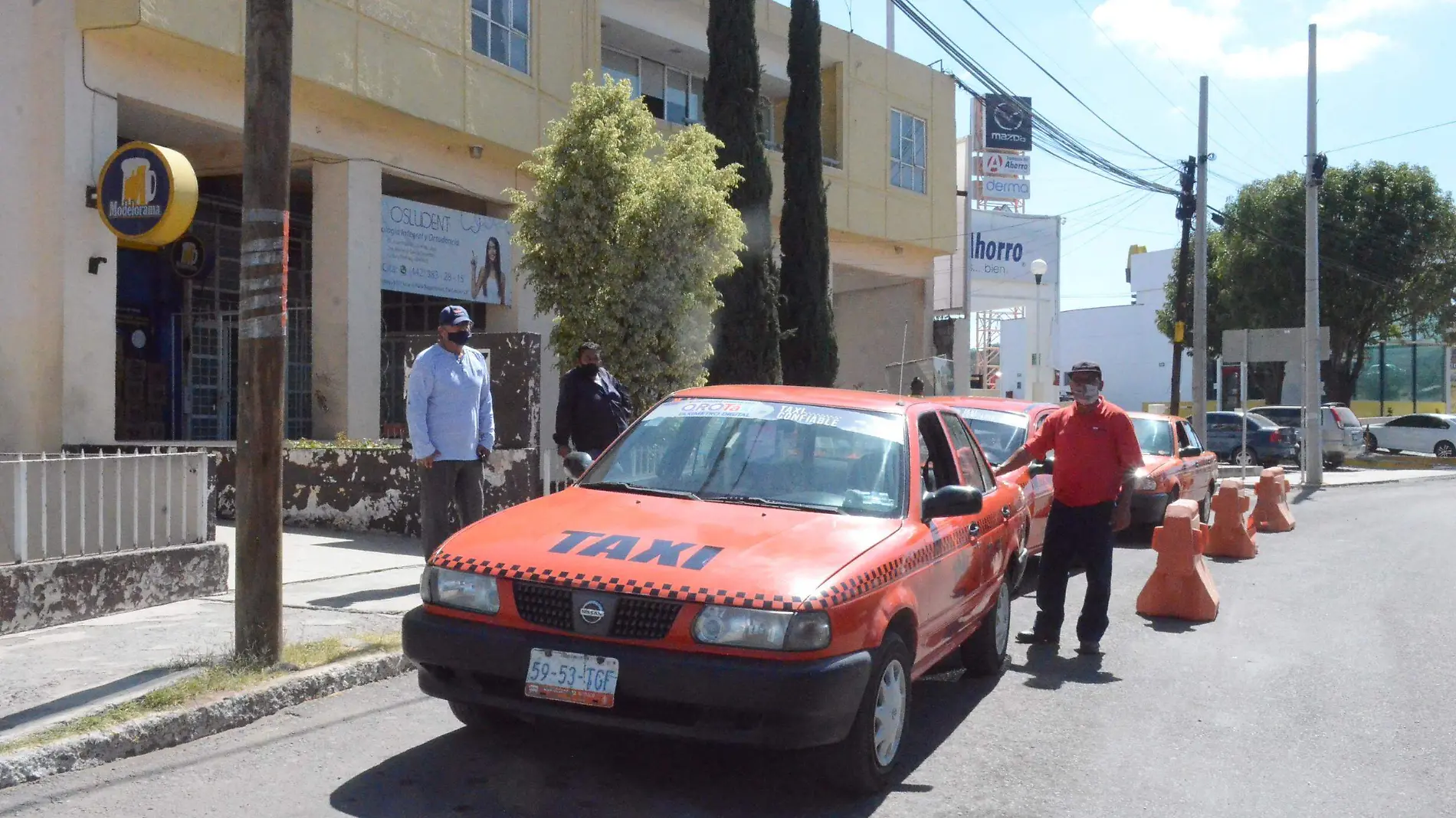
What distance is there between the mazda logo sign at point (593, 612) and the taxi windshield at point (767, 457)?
103 centimetres

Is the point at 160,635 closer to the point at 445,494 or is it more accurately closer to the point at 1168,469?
the point at 445,494

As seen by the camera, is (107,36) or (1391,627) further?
(107,36)

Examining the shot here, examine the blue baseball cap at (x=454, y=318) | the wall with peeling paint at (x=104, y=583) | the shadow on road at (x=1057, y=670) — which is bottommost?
Answer: the shadow on road at (x=1057, y=670)

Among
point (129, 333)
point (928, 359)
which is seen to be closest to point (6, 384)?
point (129, 333)

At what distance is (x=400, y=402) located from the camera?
55.0 ft

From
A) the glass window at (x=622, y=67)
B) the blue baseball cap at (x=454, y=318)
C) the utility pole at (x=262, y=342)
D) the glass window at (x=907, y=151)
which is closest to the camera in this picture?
the utility pole at (x=262, y=342)

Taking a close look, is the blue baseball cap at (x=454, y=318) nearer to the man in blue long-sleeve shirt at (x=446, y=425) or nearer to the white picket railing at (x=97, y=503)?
the man in blue long-sleeve shirt at (x=446, y=425)

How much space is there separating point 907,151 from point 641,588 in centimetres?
2424

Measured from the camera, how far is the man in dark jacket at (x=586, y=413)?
9000 millimetres

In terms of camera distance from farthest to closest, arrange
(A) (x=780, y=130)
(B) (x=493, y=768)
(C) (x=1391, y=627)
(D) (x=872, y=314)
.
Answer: (D) (x=872, y=314) < (A) (x=780, y=130) < (C) (x=1391, y=627) < (B) (x=493, y=768)

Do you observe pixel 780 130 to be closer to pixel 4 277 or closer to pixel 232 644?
pixel 4 277

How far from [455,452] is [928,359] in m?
20.5

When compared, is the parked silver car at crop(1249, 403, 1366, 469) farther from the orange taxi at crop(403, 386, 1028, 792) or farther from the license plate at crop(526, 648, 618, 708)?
the license plate at crop(526, 648, 618, 708)

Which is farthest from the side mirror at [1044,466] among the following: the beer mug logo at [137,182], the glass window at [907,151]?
the glass window at [907,151]
